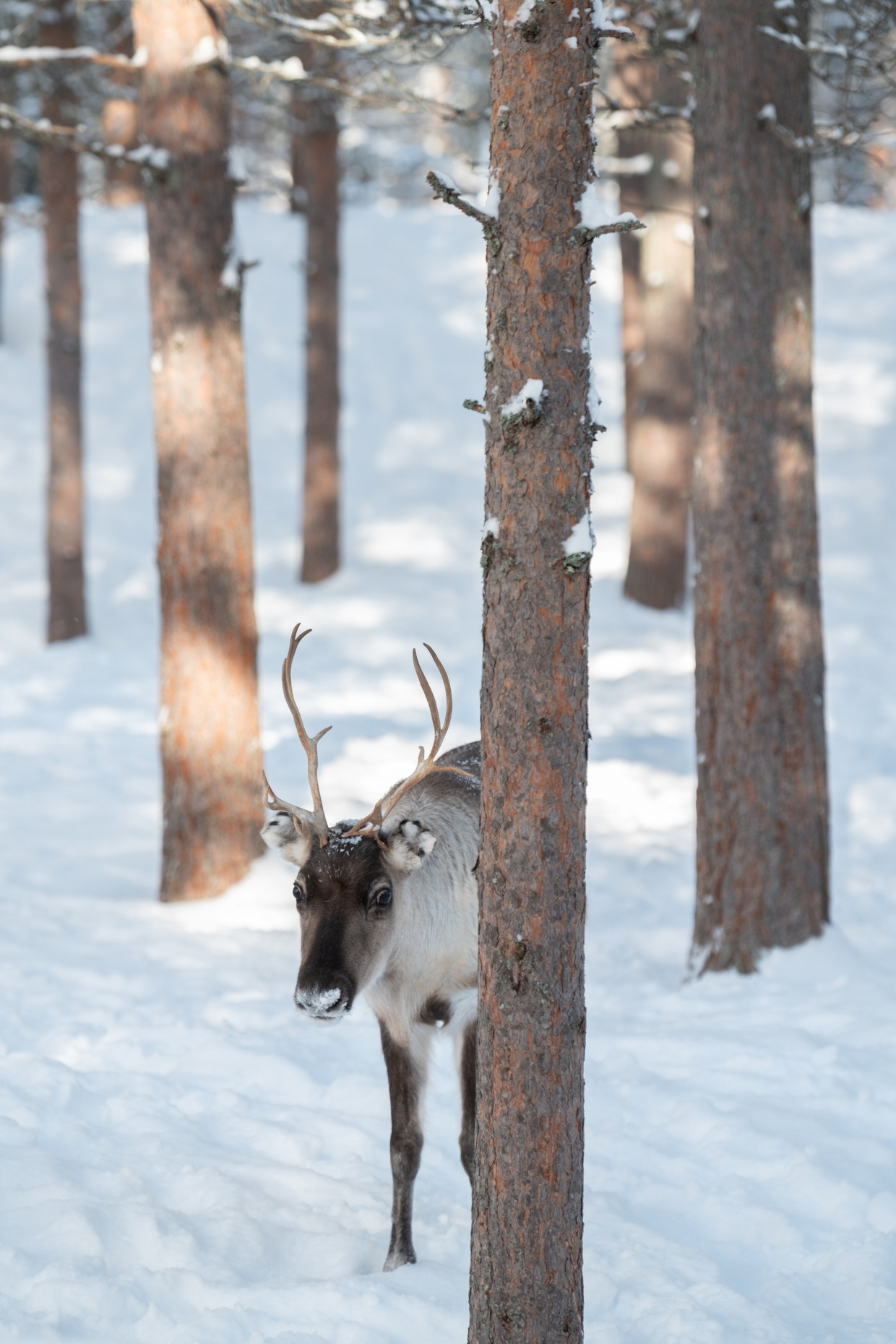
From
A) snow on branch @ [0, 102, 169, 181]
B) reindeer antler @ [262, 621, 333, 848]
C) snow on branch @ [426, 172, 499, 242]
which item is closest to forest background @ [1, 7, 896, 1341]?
reindeer antler @ [262, 621, 333, 848]

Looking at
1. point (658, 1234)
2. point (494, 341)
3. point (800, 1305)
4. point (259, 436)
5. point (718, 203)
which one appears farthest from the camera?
point (259, 436)

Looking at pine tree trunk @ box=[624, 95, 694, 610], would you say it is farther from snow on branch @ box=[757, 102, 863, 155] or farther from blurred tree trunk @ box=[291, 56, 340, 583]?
snow on branch @ box=[757, 102, 863, 155]

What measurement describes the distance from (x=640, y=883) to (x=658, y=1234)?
134 inches

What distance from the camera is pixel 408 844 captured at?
13.2ft

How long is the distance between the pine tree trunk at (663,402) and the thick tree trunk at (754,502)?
587cm

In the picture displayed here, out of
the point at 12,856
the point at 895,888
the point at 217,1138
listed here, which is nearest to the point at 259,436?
Answer: the point at 12,856

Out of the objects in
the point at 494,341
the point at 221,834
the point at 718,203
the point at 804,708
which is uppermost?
the point at 718,203

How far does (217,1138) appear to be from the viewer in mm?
4453

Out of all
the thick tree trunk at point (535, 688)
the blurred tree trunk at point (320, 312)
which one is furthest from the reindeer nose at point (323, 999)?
the blurred tree trunk at point (320, 312)

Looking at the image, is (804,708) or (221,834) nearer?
(804,708)

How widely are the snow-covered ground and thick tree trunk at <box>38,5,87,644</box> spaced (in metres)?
0.57

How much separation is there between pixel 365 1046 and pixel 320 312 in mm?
9509

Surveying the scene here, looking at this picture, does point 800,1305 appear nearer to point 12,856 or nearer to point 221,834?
point 221,834

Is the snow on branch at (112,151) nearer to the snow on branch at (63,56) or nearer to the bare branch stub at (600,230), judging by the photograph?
the snow on branch at (63,56)
